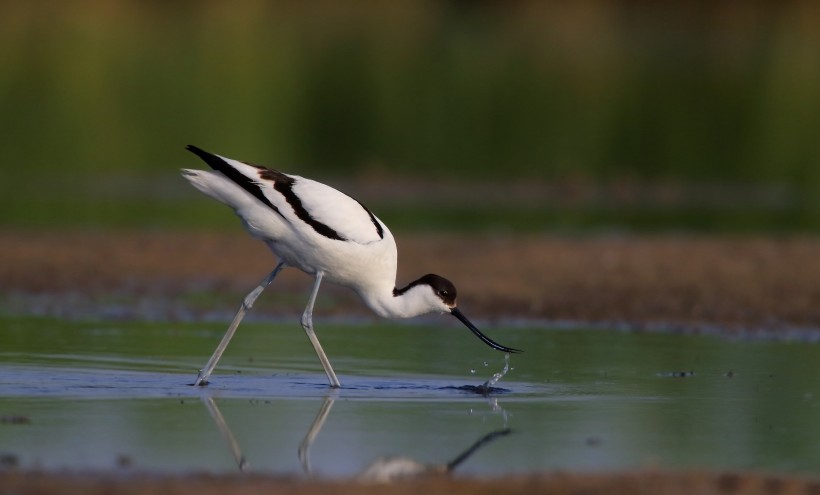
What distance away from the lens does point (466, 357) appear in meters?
10.9

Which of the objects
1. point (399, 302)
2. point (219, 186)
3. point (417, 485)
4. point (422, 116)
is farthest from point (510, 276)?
point (422, 116)

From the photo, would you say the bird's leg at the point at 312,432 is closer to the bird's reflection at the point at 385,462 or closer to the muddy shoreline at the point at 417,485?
the bird's reflection at the point at 385,462

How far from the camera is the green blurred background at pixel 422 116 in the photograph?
Result: 1975 cm

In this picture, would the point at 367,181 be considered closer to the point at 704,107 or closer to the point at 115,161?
the point at 115,161

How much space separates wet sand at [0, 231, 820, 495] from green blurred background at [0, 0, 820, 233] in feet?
5.05

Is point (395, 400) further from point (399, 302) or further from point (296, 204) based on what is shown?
point (296, 204)

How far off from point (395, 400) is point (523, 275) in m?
5.70

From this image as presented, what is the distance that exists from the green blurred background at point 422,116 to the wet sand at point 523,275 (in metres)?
1.54

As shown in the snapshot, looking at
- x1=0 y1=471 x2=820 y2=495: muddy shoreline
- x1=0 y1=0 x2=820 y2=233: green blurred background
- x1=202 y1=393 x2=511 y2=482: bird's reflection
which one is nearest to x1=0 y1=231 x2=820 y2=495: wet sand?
x1=0 y1=0 x2=820 y2=233: green blurred background

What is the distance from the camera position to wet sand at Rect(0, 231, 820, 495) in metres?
13.1

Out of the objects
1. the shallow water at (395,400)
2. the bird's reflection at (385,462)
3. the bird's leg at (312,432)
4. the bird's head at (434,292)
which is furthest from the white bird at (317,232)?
the bird's reflection at (385,462)

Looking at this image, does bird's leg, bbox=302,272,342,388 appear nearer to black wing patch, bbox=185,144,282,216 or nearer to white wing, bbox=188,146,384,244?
white wing, bbox=188,146,384,244

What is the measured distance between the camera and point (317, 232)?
9.48m

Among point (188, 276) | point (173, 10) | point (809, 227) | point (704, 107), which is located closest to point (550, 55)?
point (704, 107)
